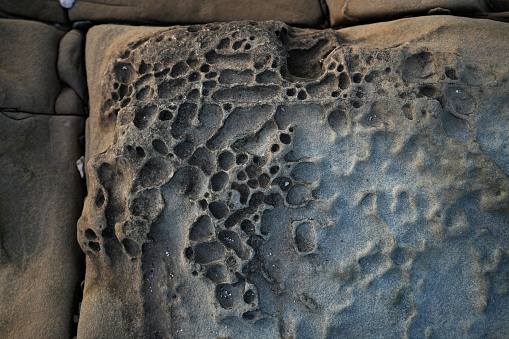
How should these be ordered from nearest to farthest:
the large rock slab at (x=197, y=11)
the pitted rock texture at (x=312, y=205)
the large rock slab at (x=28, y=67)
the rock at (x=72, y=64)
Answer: the pitted rock texture at (x=312, y=205) → the large rock slab at (x=28, y=67) → the rock at (x=72, y=64) → the large rock slab at (x=197, y=11)

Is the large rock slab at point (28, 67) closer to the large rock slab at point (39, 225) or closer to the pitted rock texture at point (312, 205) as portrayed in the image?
the large rock slab at point (39, 225)

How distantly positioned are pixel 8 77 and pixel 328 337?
2086 millimetres

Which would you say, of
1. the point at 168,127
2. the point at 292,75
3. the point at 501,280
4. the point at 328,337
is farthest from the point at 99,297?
the point at 501,280

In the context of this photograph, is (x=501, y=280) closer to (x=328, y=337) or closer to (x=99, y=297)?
(x=328, y=337)

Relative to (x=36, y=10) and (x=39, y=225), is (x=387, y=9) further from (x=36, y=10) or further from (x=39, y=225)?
(x=39, y=225)

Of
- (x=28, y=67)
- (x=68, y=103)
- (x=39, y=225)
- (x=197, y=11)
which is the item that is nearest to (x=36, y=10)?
(x=28, y=67)

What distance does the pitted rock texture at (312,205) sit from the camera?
161 centimetres

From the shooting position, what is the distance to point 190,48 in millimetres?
1849

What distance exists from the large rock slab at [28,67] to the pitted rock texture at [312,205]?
73 cm

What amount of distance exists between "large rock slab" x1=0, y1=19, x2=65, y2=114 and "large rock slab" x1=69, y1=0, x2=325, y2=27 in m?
0.27

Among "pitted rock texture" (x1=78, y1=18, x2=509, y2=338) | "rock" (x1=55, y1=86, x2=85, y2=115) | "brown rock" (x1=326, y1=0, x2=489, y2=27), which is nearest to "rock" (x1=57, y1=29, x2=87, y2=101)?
"rock" (x1=55, y1=86, x2=85, y2=115)

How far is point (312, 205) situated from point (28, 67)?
5.74 ft

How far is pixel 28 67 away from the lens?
217cm

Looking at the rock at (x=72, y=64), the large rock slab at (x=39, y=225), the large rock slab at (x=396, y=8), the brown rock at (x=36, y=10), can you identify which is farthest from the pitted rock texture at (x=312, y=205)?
the brown rock at (x=36, y=10)
